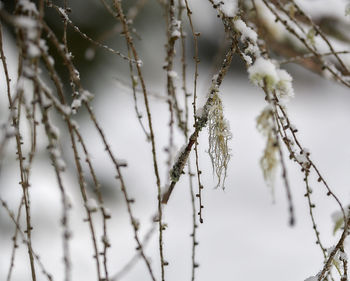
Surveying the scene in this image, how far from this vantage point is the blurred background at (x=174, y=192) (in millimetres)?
2759

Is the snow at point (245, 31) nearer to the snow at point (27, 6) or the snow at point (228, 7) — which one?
the snow at point (228, 7)

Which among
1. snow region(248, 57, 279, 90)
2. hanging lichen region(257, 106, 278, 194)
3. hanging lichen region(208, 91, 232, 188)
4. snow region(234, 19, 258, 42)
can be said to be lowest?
hanging lichen region(257, 106, 278, 194)

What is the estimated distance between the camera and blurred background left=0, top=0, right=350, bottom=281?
9.05ft

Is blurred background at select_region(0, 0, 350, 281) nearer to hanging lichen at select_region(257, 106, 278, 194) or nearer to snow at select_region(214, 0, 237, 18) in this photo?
snow at select_region(214, 0, 237, 18)

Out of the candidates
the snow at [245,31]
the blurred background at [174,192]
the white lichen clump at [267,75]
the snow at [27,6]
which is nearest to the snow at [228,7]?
the snow at [245,31]

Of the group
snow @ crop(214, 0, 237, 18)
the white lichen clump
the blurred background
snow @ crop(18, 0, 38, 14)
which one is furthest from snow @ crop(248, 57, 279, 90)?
the blurred background

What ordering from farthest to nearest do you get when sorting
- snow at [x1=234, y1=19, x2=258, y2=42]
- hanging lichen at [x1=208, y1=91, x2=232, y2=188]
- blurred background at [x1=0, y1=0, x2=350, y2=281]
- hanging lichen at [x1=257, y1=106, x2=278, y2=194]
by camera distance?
blurred background at [x1=0, y1=0, x2=350, y2=281]
hanging lichen at [x1=208, y1=91, x2=232, y2=188]
snow at [x1=234, y1=19, x2=258, y2=42]
hanging lichen at [x1=257, y1=106, x2=278, y2=194]

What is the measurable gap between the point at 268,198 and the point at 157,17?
1336 millimetres

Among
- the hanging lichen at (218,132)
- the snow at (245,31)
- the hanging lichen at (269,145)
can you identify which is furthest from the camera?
the hanging lichen at (218,132)

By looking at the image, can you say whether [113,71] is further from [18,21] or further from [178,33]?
[18,21]

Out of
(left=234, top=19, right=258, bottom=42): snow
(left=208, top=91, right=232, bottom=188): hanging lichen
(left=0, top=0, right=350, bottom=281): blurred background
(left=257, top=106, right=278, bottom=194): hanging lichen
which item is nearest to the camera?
(left=257, top=106, right=278, bottom=194): hanging lichen

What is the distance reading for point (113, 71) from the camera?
3.03m

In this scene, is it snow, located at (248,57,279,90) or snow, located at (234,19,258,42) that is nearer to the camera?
snow, located at (248,57,279,90)

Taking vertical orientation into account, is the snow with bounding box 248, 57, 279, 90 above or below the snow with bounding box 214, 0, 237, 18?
below
